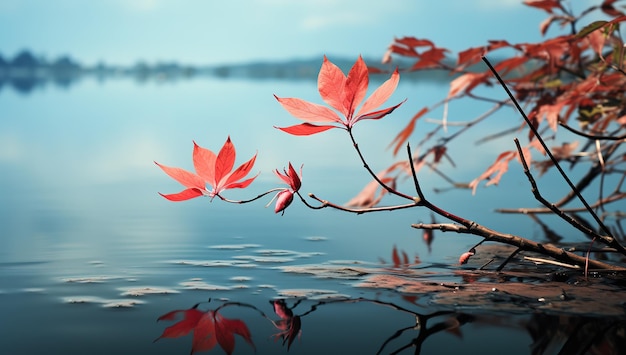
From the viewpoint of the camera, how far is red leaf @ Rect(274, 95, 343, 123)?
929 mm

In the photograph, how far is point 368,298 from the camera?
124cm

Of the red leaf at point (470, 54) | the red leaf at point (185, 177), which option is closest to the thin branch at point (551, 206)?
the red leaf at point (185, 177)

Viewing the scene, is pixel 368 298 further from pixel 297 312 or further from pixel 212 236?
pixel 212 236

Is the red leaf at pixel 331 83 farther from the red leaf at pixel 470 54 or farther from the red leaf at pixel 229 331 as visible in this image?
the red leaf at pixel 470 54

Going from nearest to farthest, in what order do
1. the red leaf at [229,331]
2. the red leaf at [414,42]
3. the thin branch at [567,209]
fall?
the red leaf at [229,331]
the red leaf at [414,42]
the thin branch at [567,209]

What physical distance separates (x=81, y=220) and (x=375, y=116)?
1512 millimetres

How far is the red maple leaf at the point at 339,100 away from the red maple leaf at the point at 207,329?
29 centimetres

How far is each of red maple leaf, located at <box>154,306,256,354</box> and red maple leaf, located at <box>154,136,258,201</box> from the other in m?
0.19

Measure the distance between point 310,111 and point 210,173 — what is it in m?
0.16

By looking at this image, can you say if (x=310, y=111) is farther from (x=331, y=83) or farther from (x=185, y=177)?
(x=185, y=177)

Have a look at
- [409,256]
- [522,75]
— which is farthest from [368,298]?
[522,75]

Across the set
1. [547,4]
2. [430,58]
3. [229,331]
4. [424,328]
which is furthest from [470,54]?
[229,331]

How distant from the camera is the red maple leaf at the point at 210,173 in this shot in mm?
994

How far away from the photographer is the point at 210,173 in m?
1.01
